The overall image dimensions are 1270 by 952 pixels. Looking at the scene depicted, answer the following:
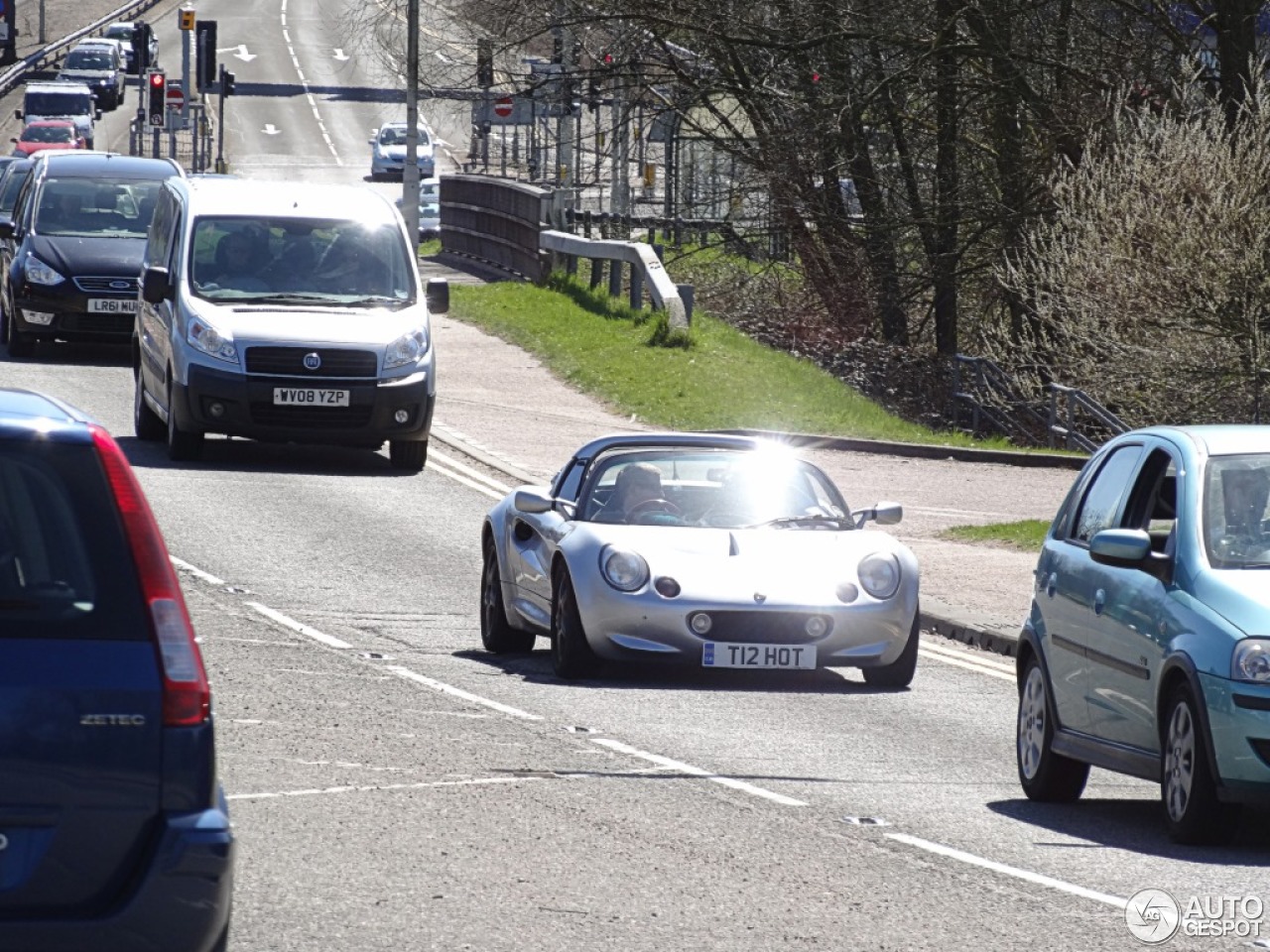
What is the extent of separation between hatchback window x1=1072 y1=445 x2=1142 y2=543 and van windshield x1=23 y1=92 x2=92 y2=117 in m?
69.6

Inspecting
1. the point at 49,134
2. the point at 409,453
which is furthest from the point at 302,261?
the point at 49,134

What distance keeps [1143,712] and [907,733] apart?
8.08 ft

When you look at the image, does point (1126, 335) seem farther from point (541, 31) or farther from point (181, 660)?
point (181, 660)

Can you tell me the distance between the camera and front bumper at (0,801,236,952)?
497 centimetres

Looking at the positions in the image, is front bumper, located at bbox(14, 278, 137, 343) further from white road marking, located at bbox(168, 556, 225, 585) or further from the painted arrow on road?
the painted arrow on road

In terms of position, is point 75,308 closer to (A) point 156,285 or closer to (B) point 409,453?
(A) point 156,285

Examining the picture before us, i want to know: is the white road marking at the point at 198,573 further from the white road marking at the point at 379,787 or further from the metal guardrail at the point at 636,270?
the metal guardrail at the point at 636,270

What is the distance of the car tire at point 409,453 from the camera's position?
2144cm

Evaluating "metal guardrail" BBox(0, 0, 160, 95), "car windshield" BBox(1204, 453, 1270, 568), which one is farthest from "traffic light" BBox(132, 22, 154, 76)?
"car windshield" BBox(1204, 453, 1270, 568)

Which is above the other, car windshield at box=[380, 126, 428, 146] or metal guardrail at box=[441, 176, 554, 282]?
car windshield at box=[380, 126, 428, 146]

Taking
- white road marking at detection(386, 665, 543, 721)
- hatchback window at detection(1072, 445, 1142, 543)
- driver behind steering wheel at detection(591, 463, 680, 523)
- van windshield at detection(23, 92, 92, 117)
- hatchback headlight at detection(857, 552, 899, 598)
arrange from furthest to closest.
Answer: van windshield at detection(23, 92, 92, 117) → driver behind steering wheel at detection(591, 463, 680, 523) → hatchback headlight at detection(857, 552, 899, 598) → white road marking at detection(386, 665, 543, 721) → hatchback window at detection(1072, 445, 1142, 543)

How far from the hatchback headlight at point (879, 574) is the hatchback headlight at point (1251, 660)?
14.7 feet

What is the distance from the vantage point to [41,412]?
17.7 feet

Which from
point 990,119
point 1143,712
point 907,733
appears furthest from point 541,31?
point 1143,712
